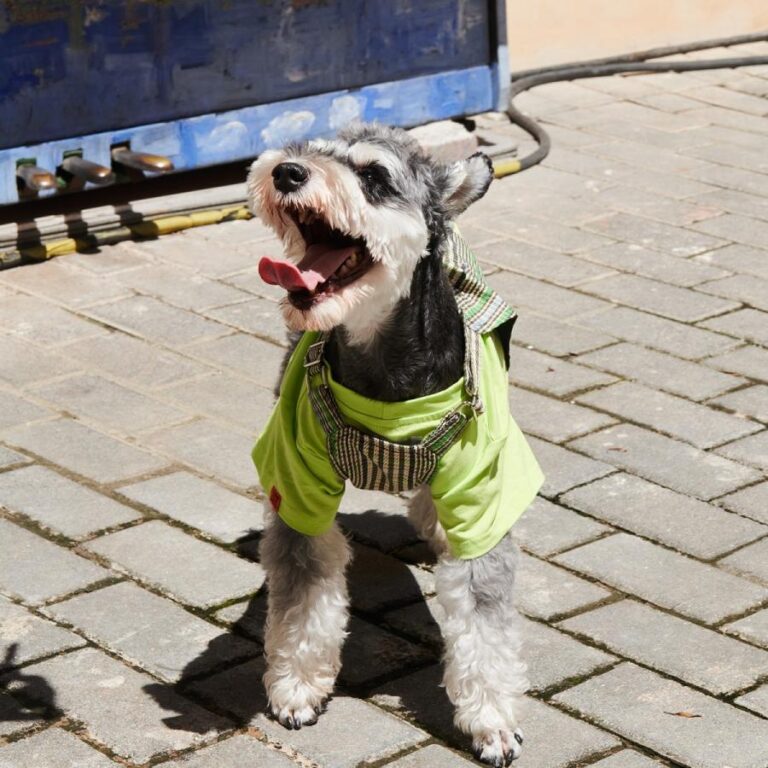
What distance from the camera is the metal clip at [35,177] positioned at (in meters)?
7.04

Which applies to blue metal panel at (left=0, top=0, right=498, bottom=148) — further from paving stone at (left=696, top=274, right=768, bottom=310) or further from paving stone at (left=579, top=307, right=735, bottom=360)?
paving stone at (left=579, top=307, right=735, bottom=360)

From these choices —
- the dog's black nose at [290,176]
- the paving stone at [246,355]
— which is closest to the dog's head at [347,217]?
the dog's black nose at [290,176]

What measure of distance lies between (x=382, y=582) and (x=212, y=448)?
1118 mm

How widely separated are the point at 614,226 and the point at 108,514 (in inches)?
153

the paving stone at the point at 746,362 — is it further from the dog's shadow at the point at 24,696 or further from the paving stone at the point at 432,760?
the dog's shadow at the point at 24,696

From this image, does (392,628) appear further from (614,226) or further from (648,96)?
(648,96)

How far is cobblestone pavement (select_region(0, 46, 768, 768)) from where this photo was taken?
4055 mm

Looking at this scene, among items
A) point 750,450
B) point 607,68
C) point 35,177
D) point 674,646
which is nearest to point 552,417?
point 750,450

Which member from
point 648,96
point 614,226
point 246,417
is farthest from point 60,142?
point 648,96

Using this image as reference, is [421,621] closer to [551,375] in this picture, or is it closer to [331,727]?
[331,727]

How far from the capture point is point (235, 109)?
8141mm

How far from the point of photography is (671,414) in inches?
235

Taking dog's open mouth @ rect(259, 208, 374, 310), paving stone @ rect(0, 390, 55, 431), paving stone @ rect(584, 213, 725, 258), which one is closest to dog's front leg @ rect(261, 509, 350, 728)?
dog's open mouth @ rect(259, 208, 374, 310)

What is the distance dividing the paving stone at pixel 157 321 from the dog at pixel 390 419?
7.73 ft
